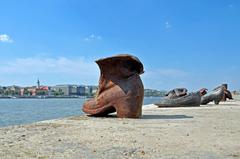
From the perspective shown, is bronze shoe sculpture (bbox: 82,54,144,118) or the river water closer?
bronze shoe sculpture (bbox: 82,54,144,118)

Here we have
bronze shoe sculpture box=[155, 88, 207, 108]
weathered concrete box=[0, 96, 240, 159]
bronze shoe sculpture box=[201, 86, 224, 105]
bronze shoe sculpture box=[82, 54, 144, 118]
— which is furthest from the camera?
bronze shoe sculpture box=[201, 86, 224, 105]

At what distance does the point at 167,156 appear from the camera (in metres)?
6.86

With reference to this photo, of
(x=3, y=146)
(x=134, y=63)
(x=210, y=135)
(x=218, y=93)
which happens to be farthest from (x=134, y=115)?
(x=218, y=93)

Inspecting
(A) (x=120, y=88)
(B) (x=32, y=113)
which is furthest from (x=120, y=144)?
(B) (x=32, y=113)

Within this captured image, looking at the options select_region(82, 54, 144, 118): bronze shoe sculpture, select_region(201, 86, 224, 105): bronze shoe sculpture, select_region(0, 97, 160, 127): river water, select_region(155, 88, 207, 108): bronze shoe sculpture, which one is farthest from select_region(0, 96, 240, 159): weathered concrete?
select_region(201, 86, 224, 105): bronze shoe sculpture

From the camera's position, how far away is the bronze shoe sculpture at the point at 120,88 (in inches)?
587

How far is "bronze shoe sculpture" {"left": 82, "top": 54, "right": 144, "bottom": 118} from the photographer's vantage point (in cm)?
1491

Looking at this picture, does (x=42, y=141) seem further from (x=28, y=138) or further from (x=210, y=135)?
(x=210, y=135)

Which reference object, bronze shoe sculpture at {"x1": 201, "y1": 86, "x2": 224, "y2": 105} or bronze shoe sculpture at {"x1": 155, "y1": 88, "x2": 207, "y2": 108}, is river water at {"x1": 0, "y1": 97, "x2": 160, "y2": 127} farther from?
bronze shoe sculpture at {"x1": 201, "y1": 86, "x2": 224, "y2": 105}

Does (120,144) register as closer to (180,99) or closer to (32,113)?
(180,99)

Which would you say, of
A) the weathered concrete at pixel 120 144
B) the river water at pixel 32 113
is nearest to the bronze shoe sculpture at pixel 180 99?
the river water at pixel 32 113

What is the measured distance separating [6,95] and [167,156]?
136218 millimetres

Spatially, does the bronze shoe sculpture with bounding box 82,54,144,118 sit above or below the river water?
above

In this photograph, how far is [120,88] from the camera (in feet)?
49.4
